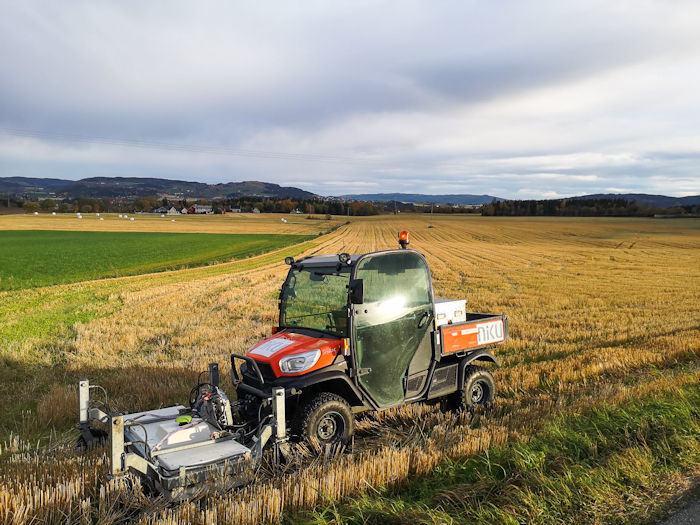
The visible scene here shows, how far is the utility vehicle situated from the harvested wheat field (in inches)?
11.7

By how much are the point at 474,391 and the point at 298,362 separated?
2813 mm

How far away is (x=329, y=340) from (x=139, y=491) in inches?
90.4

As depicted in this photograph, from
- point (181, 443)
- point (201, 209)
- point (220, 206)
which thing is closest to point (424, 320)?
point (181, 443)

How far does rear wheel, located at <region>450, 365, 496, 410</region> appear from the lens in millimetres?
6469

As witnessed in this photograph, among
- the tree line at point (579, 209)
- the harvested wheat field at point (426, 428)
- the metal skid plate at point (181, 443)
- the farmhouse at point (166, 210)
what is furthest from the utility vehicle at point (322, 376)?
the farmhouse at point (166, 210)

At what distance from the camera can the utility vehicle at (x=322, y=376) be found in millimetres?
4426

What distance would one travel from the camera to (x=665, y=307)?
50.5 feet

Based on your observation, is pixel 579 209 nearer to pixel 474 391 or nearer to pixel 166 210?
pixel 166 210

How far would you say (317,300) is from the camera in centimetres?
591

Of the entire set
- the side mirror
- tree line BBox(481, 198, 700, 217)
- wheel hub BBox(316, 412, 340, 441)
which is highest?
tree line BBox(481, 198, 700, 217)

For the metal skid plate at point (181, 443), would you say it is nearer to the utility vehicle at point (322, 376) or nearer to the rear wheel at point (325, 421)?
the utility vehicle at point (322, 376)

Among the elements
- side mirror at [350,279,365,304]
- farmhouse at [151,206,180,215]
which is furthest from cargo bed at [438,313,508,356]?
farmhouse at [151,206,180,215]

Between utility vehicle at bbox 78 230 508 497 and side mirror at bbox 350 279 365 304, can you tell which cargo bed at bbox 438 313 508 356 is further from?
side mirror at bbox 350 279 365 304

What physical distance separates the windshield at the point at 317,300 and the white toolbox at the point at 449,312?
5.03ft
